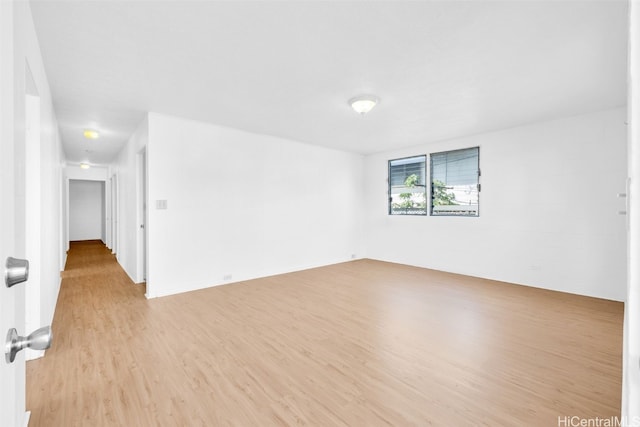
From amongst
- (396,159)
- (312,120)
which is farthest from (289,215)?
(396,159)

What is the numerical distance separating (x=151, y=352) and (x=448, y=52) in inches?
153

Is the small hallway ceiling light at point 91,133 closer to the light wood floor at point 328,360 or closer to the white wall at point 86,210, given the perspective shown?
the light wood floor at point 328,360

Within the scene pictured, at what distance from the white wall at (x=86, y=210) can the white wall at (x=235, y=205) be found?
369 inches

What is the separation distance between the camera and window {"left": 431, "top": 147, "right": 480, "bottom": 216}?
221 inches

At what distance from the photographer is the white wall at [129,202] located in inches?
199

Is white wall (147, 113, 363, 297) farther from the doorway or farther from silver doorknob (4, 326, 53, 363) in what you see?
silver doorknob (4, 326, 53, 363)

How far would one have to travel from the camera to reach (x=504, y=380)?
2207 millimetres

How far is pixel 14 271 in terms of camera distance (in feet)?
2.42

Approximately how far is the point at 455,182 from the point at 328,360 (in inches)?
187

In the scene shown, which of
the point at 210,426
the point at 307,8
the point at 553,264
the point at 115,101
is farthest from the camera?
the point at 553,264

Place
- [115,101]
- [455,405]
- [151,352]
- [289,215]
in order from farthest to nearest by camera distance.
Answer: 1. [289,215]
2. [115,101]
3. [151,352]
4. [455,405]

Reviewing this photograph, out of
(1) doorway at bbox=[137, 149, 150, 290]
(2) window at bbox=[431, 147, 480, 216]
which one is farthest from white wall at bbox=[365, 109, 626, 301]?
(1) doorway at bbox=[137, 149, 150, 290]

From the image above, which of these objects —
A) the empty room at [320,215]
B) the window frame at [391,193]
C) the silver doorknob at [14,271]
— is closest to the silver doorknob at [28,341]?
the empty room at [320,215]

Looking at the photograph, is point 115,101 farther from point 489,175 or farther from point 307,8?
point 489,175
